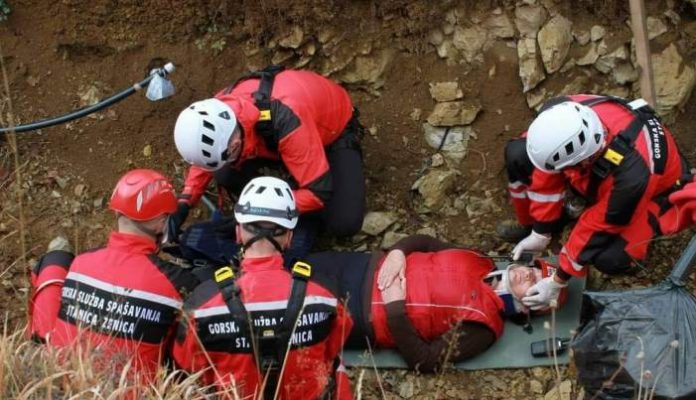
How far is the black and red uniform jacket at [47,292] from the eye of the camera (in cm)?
449

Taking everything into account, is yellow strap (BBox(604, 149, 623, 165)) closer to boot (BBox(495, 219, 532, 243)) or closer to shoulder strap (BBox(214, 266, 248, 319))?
boot (BBox(495, 219, 532, 243))

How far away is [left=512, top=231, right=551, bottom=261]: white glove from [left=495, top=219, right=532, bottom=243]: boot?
0.29 metres

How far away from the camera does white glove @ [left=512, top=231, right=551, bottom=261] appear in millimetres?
5648

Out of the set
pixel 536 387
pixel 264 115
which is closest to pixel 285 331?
pixel 264 115

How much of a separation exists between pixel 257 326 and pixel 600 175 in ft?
6.78

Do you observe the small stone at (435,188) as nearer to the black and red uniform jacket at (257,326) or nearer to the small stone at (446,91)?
the small stone at (446,91)

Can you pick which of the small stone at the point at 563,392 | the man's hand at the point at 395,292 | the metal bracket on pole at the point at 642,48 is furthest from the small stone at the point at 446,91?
the small stone at the point at 563,392

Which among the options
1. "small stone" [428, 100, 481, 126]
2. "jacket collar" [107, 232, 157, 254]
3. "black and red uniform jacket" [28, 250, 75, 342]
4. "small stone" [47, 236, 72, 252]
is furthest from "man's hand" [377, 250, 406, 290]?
"small stone" [47, 236, 72, 252]

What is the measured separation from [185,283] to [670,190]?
2.74m

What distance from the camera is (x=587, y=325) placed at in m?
4.81

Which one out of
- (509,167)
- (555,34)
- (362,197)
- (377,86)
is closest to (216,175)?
(362,197)

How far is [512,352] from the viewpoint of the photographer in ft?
17.7

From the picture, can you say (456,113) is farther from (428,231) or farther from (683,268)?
(683,268)

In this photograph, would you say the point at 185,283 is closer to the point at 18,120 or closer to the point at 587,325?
the point at 587,325
